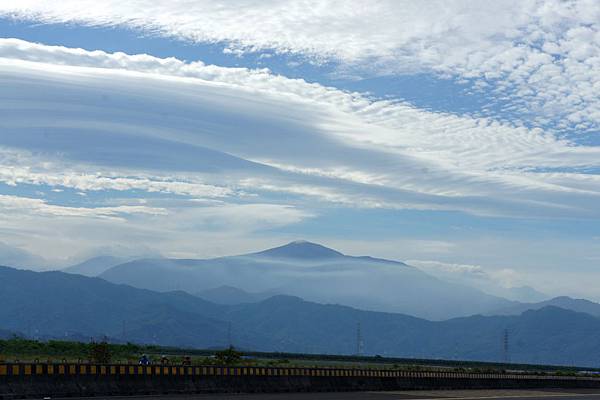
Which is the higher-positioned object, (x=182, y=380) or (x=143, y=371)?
(x=143, y=371)

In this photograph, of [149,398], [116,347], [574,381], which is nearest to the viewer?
[149,398]

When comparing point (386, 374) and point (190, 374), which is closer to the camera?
point (190, 374)

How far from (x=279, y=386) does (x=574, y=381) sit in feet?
143

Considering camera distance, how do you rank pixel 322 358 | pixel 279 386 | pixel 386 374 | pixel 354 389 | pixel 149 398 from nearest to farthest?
1. pixel 149 398
2. pixel 279 386
3. pixel 354 389
4. pixel 386 374
5. pixel 322 358

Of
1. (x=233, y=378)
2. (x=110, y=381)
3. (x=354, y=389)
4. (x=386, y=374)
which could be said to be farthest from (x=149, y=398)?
(x=386, y=374)

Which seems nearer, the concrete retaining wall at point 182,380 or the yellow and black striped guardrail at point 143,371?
the yellow and black striped guardrail at point 143,371

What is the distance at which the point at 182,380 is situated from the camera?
46.0 meters

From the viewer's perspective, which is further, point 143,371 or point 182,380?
point 182,380

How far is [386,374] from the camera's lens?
66312mm

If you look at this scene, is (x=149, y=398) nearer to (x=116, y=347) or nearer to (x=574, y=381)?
(x=574, y=381)

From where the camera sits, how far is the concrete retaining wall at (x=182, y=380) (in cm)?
3783

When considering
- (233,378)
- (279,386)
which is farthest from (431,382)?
(233,378)

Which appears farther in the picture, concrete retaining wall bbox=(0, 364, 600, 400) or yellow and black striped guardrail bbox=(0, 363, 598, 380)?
concrete retaining wall bbox=(0, 364, 600, 400)

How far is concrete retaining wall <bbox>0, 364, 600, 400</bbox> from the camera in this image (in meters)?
37.8
